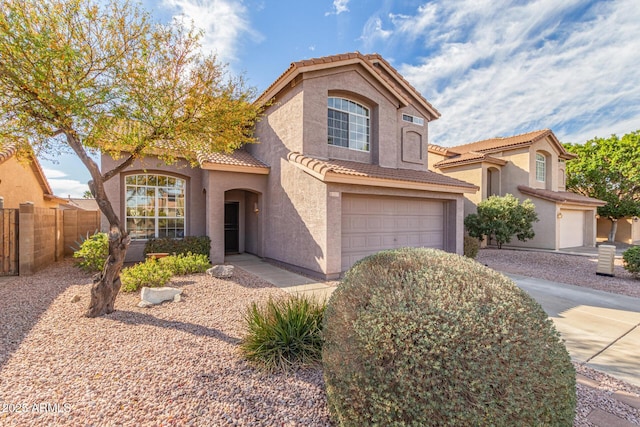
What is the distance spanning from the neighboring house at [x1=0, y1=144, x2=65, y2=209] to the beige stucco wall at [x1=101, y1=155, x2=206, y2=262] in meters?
2.90

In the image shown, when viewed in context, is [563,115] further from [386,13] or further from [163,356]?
[163,356]

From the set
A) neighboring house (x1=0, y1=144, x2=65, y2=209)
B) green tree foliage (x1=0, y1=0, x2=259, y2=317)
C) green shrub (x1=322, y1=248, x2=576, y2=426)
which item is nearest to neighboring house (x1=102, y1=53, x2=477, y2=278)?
green tree foliage (x1=0, y1=0, x2=259, y2=317)

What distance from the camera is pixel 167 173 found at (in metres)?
11.4

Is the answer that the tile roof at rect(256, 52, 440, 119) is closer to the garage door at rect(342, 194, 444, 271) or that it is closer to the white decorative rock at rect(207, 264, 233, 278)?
the garage door at rect(342, 194, 444, 271)

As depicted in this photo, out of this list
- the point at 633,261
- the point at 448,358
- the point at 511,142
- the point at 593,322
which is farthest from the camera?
the point at 511,142

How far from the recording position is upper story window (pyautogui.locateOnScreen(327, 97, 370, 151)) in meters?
10.6

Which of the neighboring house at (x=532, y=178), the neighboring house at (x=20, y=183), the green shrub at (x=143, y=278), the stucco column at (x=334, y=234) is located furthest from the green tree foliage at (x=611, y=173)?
the neighboring house at (x=20, y=183)

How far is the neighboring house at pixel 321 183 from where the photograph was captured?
916cm

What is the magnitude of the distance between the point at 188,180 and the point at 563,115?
73.8ft

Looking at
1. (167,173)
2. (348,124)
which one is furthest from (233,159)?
(348,124)

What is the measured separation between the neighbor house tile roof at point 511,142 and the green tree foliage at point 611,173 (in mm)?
3283

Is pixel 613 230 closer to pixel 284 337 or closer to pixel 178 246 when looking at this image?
pixel 284 337

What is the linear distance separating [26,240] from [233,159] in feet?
22.4

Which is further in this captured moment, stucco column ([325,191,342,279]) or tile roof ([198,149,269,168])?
tile roof ([198,149,269,168])
